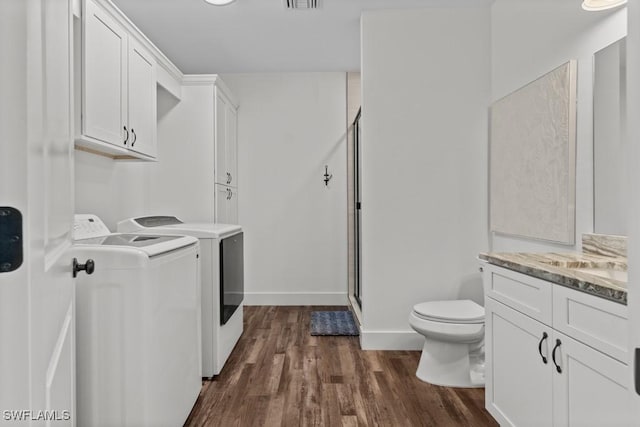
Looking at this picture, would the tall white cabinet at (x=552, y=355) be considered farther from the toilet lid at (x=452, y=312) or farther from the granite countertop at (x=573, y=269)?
the toilet lid at (x=452, y=312)

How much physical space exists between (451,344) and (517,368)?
88 centimetres

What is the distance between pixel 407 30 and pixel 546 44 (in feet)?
3.44

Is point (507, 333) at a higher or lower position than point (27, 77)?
lower

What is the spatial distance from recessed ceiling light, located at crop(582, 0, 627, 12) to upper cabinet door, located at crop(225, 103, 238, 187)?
2883 millimetres

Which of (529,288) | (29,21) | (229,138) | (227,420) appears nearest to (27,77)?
(29,21)

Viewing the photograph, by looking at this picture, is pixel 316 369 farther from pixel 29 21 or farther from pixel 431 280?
pixel 29 21

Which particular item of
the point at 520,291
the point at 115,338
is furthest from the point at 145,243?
the point at 520,291

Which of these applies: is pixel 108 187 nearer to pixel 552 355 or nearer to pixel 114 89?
pixel 114 89

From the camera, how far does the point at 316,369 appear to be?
2.79 m

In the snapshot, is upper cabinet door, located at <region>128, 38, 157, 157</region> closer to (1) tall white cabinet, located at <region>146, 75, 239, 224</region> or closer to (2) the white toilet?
(1) tall white cabinet, located at <region>146, 75, 239, 224</region>

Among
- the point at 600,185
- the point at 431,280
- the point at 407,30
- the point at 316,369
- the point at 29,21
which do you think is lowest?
the point at 316,369

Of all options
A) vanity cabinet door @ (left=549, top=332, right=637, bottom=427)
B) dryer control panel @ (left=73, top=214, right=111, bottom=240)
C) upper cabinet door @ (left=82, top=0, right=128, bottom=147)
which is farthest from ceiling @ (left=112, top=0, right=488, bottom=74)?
vanity cabinet door @ (left=549, top=332, right=637, bottom=427)

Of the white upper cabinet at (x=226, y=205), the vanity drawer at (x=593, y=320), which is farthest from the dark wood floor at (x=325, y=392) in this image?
the white upper cabinet at (x=226, y=205)

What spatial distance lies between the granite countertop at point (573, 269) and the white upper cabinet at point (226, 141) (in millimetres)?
2428
